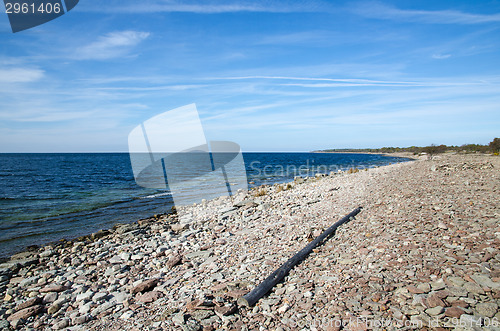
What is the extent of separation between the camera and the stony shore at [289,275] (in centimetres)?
429

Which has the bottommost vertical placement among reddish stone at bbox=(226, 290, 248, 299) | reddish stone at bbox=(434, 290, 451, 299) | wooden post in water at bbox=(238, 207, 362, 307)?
reddish stone at bbox=(226, 290, 248, 299)

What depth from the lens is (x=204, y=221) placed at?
13.0 meters

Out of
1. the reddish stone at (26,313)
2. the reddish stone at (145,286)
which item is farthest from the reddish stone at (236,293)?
the reddish stone at (26,313)

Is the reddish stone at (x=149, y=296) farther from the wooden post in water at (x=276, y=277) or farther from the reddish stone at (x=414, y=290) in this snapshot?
the reddish stone at (x=414, y=290)

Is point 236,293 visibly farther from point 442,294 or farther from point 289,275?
point 442,294

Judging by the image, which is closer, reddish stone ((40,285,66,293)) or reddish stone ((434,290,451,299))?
reddish stone ((434,290,451,299))

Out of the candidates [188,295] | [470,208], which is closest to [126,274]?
[188,295]

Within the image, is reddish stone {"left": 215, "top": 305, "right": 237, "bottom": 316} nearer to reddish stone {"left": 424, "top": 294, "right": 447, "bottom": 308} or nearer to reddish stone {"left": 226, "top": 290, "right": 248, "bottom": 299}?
reddish stone {"left": 226, "top": 290, "right": 248, "bottom": 299}

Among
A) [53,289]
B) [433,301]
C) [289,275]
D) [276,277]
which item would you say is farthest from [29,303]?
[433,301]

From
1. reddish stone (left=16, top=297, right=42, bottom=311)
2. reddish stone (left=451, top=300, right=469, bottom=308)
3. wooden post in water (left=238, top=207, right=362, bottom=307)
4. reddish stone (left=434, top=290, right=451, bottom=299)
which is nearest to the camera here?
reddish stone (left=451, top=300, right=469, bottom=308)

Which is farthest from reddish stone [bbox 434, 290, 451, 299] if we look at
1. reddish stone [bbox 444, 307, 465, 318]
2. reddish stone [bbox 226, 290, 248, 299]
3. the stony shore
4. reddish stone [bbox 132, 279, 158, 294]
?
reddish stone [bbox 132, 279, 158, 294]

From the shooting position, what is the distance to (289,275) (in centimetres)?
584

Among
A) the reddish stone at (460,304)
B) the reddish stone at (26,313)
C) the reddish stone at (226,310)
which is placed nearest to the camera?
the reddish stone at (460,304)

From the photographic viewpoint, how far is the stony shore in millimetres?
4293
